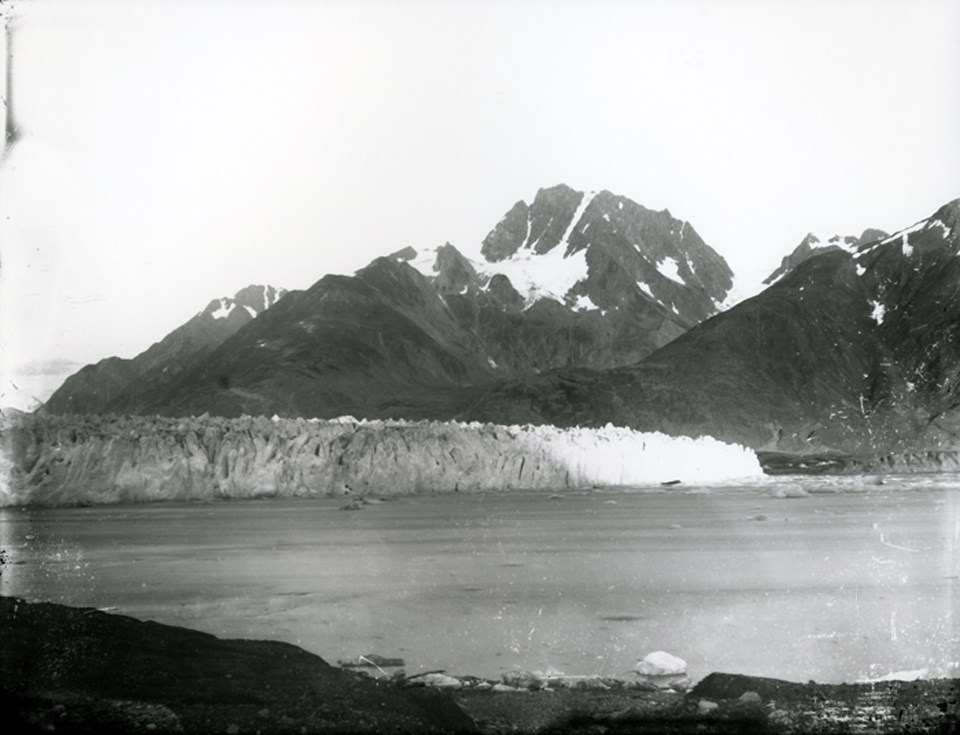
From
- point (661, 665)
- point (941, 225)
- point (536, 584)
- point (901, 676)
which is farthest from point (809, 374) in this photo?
point (661, 665)

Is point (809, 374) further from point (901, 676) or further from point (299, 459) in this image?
point (901, 676)

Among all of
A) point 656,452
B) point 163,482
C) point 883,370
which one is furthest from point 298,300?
point 163,482

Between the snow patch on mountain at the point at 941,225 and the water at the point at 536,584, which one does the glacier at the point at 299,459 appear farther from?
the snow patch on mountain at the point at 941,225

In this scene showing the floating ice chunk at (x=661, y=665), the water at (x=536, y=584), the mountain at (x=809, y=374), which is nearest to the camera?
the floating ice chunk at (x=661, y=665)

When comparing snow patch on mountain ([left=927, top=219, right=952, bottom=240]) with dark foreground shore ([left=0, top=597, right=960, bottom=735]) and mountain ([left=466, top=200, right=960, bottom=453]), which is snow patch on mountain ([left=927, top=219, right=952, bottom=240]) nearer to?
mountain ([left=466, top=200, right=960, bottom=453])

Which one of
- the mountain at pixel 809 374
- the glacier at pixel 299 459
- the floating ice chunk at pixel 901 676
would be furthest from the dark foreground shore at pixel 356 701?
the mountain at pixel 809 374

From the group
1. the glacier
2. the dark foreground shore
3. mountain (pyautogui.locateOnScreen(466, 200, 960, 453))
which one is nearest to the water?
the dark foreground shore

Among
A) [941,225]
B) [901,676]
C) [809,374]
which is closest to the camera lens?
[901,676]
